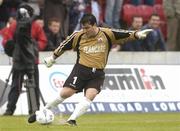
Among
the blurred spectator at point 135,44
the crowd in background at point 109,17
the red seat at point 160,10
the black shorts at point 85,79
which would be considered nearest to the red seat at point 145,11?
the crowd in background at point 109,17

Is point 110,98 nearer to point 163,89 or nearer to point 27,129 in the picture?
point 163,89

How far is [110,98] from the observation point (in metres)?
20.8

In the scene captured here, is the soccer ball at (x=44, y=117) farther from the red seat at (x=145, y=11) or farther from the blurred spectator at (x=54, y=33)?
the red seat at (x=145, y=11)

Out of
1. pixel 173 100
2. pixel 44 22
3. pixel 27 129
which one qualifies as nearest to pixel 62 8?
pixel 44 22

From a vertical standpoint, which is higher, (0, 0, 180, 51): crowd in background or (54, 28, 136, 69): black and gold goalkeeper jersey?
(54, 28, 136, 69): black and gold goalkeeper jersey

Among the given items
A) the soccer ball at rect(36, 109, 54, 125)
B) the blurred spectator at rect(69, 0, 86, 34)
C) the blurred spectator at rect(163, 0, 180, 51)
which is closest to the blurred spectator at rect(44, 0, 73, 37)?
the blurred spectator at rect(69, 0, 86, 34)

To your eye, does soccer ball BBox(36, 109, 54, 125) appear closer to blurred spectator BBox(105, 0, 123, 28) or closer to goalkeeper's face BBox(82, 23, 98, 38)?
goalkeeper's face BBox(82, 23, 98, 38)

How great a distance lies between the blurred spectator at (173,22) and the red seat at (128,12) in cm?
107

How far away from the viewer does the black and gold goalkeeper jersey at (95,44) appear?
1553 centimetres

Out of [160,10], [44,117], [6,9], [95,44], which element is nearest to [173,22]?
[160,10]

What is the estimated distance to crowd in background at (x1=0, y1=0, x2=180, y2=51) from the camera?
73.8 feet

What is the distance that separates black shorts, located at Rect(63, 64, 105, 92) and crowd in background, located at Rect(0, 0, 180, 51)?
6.41 meters

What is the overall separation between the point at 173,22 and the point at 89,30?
27.7 feet

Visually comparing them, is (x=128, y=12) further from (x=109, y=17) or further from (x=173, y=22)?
(x=173, y=22)
